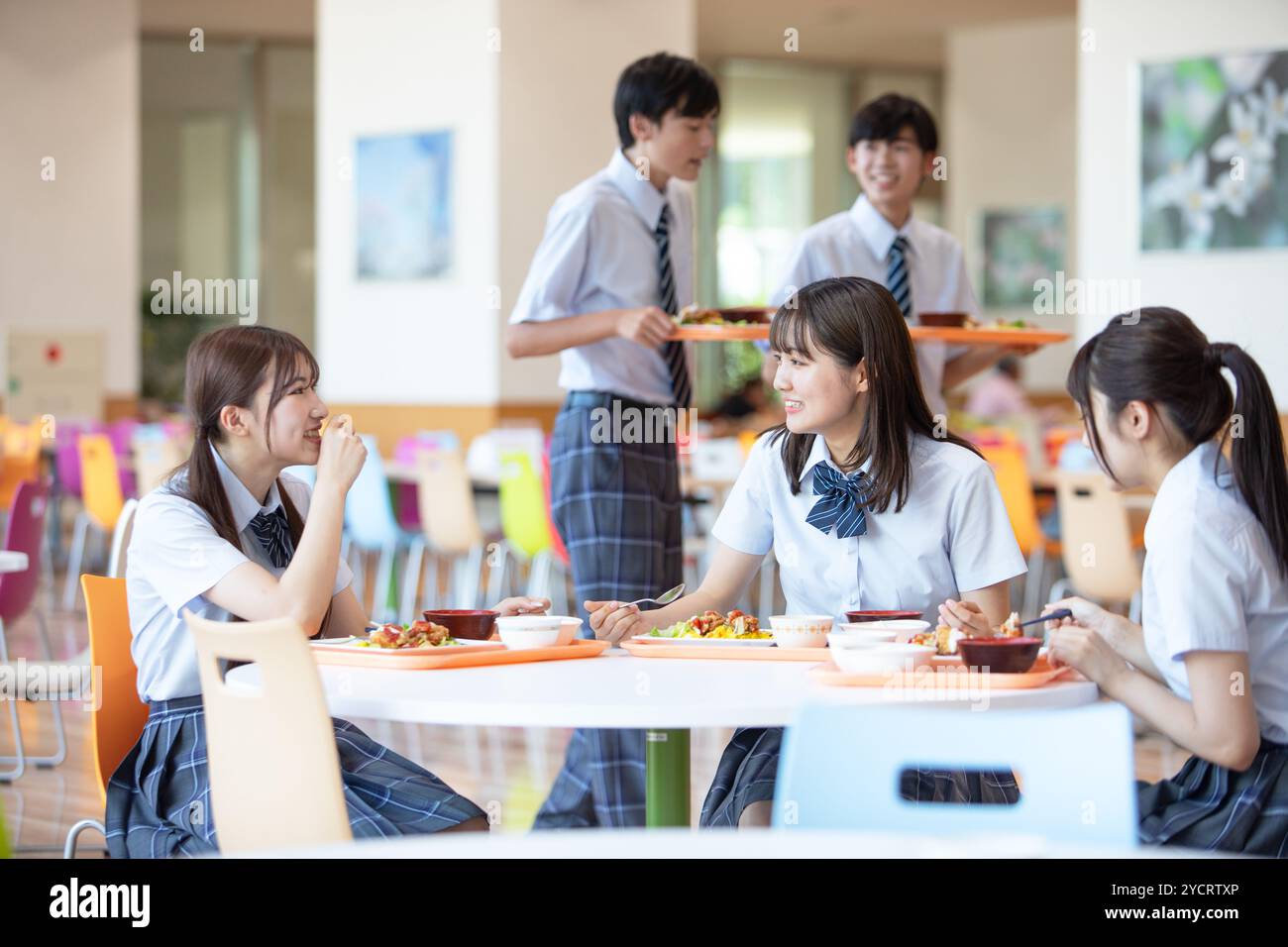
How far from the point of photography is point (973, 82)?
12.3 meters

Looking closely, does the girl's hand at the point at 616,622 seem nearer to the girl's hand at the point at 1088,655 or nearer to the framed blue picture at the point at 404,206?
the girl's hand at the point at 1088,655

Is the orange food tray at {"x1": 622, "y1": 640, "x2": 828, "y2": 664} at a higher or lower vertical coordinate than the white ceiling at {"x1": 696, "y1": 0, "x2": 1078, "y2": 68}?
lower

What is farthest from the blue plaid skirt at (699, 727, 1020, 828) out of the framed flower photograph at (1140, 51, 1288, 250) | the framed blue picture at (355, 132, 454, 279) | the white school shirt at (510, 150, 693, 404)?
the framed blue picture at (355, 132, 454, 279)

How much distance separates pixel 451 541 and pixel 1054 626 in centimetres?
481

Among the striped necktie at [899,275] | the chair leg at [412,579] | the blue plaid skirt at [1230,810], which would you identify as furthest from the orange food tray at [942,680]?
the chair leg at [412,579]

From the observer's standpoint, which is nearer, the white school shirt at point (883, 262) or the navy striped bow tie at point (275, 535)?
the navy striped bow tie at point (275, 535)

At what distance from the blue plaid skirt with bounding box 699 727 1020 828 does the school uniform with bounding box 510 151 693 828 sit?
1.00 meters

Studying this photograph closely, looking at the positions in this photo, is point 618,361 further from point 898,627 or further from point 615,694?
point 615,694

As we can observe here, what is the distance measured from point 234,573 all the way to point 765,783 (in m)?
0.78

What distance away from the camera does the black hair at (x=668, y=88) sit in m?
3.36

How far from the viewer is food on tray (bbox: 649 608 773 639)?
2.20 metres

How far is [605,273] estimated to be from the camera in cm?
344

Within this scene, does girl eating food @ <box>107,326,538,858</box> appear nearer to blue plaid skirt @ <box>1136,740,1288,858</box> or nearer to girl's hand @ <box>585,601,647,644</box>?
girl's hand @ <box>585,601,647,644</box>

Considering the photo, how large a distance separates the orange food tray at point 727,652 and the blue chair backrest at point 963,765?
25.9 inches
